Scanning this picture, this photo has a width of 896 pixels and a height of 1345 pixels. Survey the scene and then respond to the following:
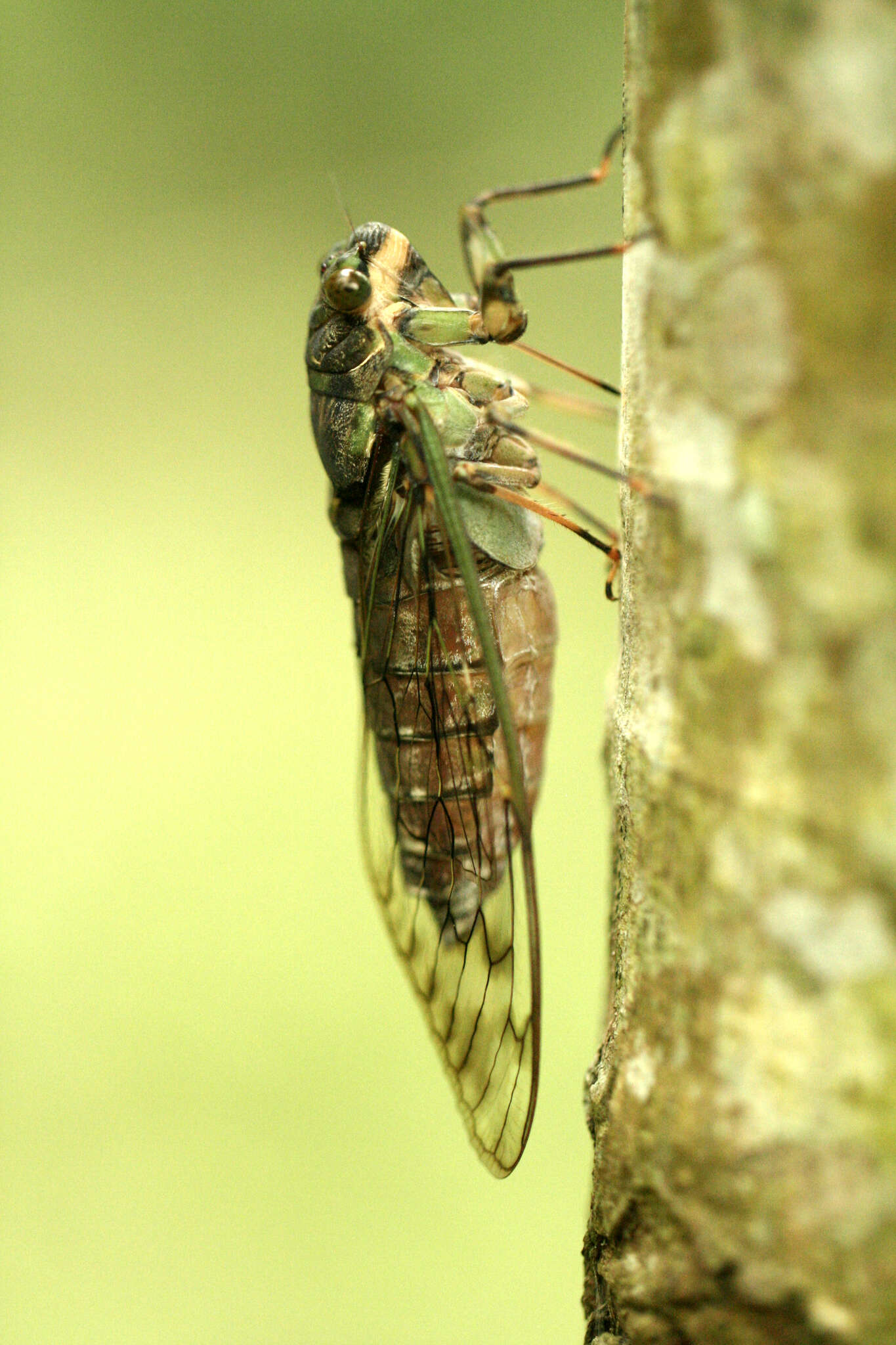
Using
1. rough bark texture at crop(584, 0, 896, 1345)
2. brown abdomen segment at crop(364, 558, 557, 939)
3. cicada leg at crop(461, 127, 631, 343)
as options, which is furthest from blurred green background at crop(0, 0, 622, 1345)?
rough bark texture at crop(584, 0, 896, 1345)

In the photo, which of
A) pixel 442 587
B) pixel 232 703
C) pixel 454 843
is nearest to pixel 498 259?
pixel 442 587

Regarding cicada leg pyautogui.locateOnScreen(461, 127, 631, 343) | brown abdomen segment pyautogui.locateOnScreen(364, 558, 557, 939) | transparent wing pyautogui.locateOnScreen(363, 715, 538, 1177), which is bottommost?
transparent wing pyautogui.locateOnScreen(363, 715, 538, 1177)

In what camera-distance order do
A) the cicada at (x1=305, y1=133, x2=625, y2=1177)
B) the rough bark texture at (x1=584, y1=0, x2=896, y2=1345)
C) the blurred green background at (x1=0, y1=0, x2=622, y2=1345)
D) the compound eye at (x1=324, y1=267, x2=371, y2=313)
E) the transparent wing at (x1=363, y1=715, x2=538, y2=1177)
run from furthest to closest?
the blurred green background at (x1=0, y1=0, x2=622, y2=1345)
the compound eye at (x1=324, y1=267, x2=371, y2=313)
the cicada at (x1=305, y1=133, x2=625, y2=1177)
the transparent wing at (x1=363, y1=715, x2=538, y2=1177)
the rough bark texture at (x1=584, y1=0, x2=896, y2=1345)

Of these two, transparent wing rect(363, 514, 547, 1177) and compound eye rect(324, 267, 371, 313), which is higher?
compound eye rect(324, 267, 371, 313)

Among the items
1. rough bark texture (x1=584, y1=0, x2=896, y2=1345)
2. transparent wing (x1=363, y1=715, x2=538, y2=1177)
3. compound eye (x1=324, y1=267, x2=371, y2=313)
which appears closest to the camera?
rough bark texture (x1=584, y1=0, x2=896, y2=1345)

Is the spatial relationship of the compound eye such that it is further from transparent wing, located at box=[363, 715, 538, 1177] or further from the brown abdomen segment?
transparent wing, located at box=[363, 715, 538, 1177]

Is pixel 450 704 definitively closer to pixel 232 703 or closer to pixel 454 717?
pixel 454 717

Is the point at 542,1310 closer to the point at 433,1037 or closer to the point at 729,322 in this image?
the point at 433,1037

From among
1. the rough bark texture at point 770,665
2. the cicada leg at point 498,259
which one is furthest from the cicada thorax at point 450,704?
the rough bark texture at point 770,665
